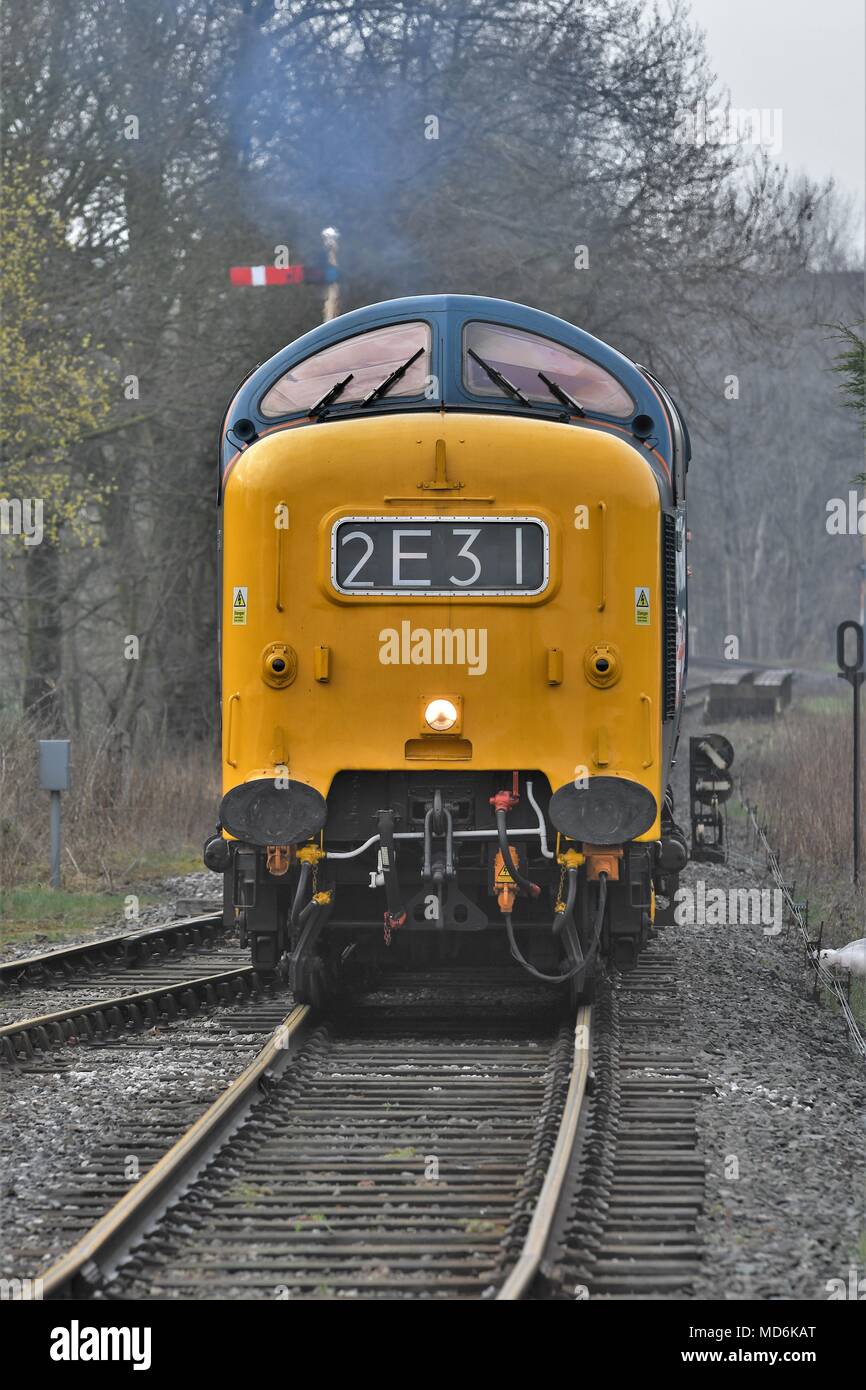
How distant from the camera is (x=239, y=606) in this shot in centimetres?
795

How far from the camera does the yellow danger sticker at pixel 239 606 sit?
7930 mm

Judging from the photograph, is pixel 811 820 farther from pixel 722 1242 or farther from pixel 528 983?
pixel 722 1242

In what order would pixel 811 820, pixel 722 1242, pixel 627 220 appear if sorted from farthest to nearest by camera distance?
pixel 627 220 → pixel 811 820 → pixel 722 1242

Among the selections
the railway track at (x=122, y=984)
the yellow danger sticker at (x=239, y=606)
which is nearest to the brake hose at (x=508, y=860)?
the yellow danger sticker at (x=239, y=606)

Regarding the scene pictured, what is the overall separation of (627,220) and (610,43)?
2745 millimetres

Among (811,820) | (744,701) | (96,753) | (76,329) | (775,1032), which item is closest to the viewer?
(775,1032)

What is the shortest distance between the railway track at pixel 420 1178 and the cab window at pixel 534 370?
121 inches

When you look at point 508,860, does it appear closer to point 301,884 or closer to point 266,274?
point 301,884

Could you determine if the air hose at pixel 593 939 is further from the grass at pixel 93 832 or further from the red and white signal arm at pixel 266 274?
the red and white signal arm at pixel 266 274

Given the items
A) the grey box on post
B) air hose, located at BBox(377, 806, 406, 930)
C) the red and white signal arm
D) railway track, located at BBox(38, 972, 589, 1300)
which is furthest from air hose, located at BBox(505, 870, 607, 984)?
the red and white signal arm

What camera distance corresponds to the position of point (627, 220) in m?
24.2

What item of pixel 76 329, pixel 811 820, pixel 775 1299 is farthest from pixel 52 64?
pixel 775 1299

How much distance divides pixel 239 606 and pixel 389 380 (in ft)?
4.42

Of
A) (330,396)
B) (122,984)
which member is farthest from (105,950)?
(330,396)
